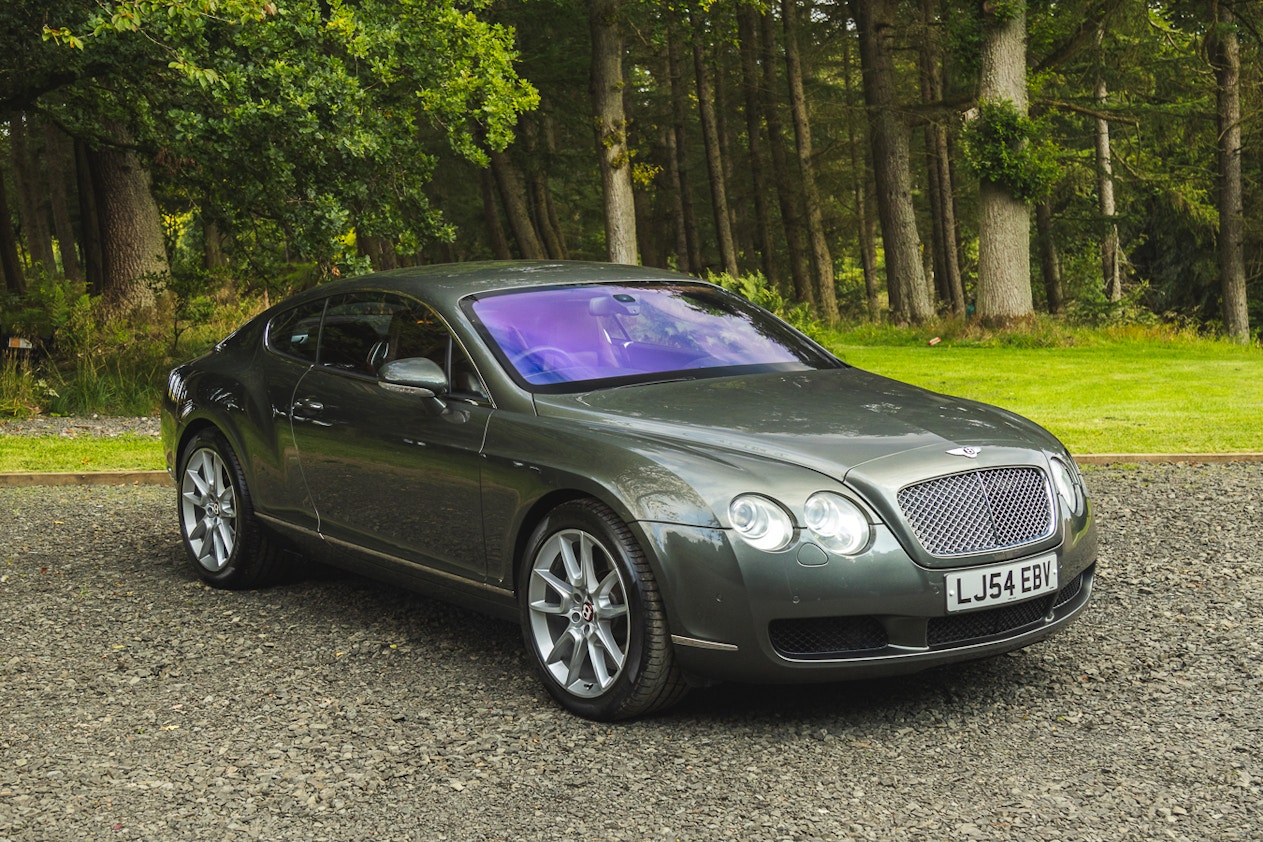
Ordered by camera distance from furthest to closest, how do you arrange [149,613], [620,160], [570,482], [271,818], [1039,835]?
[620,160]
[149,613]
[570,482]
[271,818]
[1039,835]

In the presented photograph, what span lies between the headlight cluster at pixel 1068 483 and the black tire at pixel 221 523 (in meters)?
3.81

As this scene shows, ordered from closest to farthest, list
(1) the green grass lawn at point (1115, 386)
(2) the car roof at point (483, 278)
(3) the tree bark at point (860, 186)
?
(2) the car roof at point (483, 278) → (1) the green grass lawn at point (1115, 386) → (3) the tree bark at point (860, 186)

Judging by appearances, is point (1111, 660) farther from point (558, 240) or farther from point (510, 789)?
point (558, 240)

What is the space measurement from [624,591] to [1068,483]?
1.76 meters

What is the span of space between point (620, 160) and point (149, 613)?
1801 cm

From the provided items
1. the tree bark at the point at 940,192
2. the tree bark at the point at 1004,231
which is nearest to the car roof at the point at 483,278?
the tree bark at the point at 1004,231

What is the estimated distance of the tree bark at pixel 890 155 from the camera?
26.0m

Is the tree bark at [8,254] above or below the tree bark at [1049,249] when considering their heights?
above

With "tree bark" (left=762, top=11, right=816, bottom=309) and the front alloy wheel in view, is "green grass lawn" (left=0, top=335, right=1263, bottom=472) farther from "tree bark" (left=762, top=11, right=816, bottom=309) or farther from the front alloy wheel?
"tree bark" (left=762, top=11, right=816, bottom=309)

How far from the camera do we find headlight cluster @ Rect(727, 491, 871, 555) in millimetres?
4270

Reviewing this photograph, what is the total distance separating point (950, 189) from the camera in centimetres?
3803

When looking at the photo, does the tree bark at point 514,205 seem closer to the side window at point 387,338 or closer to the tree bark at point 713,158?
the tree bark at point 713,158

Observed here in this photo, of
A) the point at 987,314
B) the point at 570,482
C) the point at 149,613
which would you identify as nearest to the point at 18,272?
the point at 987,314

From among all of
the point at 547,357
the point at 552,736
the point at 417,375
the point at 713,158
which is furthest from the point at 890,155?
the point at 552,736
